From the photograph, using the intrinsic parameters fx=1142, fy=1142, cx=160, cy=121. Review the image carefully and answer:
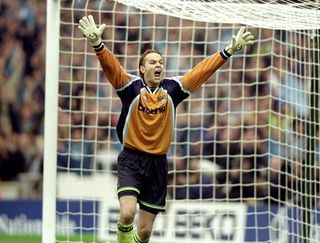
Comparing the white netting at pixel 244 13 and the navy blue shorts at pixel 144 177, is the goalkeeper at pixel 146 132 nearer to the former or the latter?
the navy blue shorts at pixel 144 177

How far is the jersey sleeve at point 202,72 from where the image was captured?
28.8 feet

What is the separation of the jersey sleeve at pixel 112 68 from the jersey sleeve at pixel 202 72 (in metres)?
0.49

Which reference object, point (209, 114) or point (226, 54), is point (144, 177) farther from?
point (209, 114)

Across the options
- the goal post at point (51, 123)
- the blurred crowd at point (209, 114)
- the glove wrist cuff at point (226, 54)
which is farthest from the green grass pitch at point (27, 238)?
the glove wrist cuff at point (226, 54)

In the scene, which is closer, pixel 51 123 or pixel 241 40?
pixel 241 40

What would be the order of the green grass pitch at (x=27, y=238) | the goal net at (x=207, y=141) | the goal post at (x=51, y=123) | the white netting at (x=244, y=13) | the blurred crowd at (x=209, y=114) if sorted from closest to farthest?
the goal post at (x=51, y=123) < the white netting at (x=244, y=13) < the goal net at (x=207, y=141) < the blurred crowd at (x=209, y=114) < the green grass pitch at (x=27, y=238)

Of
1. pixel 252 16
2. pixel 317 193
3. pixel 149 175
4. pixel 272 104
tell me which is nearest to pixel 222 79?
pixel 272 104

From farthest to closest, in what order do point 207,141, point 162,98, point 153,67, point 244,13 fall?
1. point 207,141
2. point 244,13
3. point 162,98
4. point 153,67

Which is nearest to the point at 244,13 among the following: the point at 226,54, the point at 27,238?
the point at 226,54

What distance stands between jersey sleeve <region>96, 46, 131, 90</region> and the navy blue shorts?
1.73 feet

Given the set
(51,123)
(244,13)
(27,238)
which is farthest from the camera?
(27,238)

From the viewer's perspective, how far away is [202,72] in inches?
346

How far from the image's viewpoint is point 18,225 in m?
14.3

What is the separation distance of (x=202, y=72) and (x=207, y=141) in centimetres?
400
